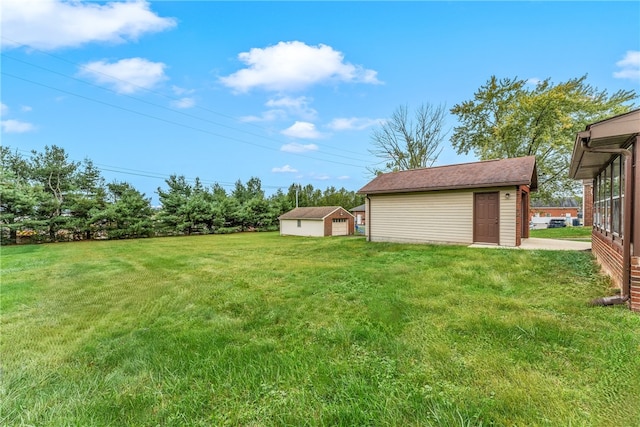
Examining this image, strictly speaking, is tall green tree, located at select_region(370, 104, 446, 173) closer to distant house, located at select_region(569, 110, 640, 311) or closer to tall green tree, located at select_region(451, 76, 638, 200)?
tall green tree, located at select_region(451, 76, 638, 200)

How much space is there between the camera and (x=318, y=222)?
2200cm

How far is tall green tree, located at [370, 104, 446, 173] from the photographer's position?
834 inches

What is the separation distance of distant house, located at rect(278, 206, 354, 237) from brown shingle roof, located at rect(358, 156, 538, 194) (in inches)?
377

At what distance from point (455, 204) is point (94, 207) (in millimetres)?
25132

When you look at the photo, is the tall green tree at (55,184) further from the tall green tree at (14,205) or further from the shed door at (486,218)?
the shed door at (486,218)

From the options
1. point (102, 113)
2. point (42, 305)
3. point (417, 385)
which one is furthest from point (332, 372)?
point (102, 113)

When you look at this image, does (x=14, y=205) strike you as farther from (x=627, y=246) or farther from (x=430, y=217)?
(x=627, y=246)

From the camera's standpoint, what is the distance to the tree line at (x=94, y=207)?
19281 millimetres

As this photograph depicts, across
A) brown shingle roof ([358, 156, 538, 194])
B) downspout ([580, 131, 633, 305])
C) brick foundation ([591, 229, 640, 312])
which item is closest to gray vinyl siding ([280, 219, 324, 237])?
brown shingle roof ([358, 156, 538, 194])

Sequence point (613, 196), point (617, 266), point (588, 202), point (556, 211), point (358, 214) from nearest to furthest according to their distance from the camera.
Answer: point (617, 266) < point (613, 196) < point (588, 202) < point (358, 214) < point (556, 211)

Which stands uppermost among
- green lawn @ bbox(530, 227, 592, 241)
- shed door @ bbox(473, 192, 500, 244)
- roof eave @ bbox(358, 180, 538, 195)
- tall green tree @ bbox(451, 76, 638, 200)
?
tall green tree @ bbox(451, 76, 638, 200)

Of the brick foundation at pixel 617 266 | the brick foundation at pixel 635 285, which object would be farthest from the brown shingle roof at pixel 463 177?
the brick foundation at pixel 635 285

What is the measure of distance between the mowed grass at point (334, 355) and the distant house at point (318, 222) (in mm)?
16484

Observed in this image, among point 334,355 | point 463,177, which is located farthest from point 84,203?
point 334,355
